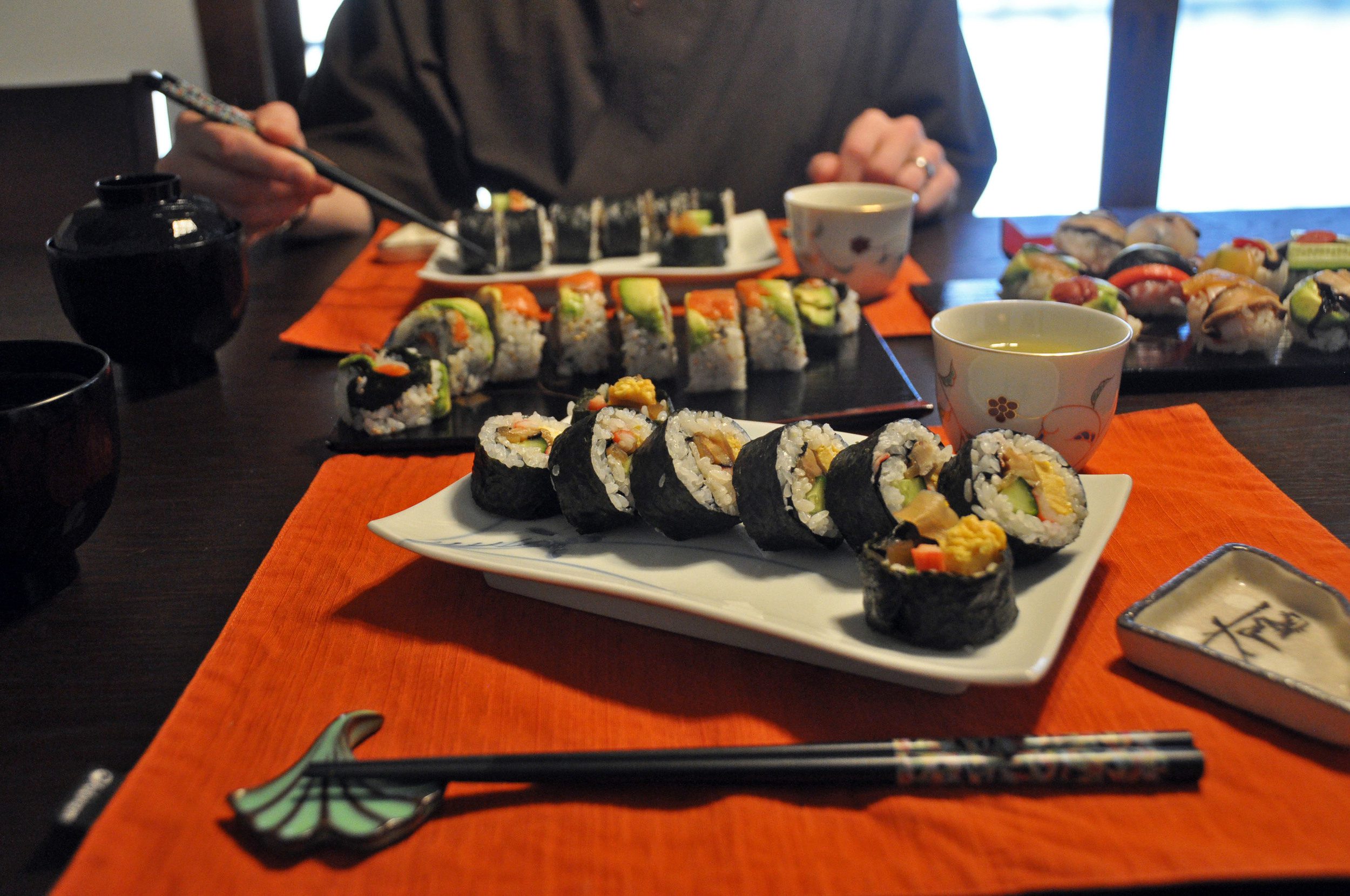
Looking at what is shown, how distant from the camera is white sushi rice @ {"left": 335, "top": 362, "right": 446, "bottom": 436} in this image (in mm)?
1540

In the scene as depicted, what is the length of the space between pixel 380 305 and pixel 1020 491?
63.5 inches

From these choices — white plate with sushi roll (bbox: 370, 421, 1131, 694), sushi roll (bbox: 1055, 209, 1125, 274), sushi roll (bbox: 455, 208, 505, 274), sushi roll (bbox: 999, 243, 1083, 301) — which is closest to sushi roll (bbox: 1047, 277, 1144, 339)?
sushi roll (bbox: 999, 243, 1083, 301)

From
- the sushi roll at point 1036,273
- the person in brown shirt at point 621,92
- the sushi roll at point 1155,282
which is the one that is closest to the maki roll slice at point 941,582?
the sushi roll at point 1036,273

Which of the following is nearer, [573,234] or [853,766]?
[853,766]

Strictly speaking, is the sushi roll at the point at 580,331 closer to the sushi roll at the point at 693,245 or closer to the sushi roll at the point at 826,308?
the sushi roll at the point at 826,308

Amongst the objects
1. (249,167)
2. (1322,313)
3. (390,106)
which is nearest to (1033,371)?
(1322,313)

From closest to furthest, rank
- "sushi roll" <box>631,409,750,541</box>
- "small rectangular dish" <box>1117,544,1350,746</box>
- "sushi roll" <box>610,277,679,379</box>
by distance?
"small rectangular dish" <box>1117,544,1350,746</box>
"sushi roll" <box>631,409,750,541</box>
"sushi roll" <box>610,277,679,379</box>

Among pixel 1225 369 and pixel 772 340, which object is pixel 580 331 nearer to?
pixel 772 340

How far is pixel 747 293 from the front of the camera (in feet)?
6.02

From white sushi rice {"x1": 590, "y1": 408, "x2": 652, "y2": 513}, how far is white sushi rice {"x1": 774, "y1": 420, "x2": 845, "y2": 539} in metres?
0.18

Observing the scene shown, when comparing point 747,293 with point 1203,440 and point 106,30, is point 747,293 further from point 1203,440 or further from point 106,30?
point 106,30

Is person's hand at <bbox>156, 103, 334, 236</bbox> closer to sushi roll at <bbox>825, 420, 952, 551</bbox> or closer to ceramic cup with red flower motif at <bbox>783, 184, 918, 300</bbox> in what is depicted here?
ceramic cup with red flower motif at <bbox>783, 184, 918, 300</bbox>

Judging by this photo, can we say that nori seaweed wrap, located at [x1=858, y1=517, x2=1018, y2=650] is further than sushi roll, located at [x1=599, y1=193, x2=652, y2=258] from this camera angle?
No

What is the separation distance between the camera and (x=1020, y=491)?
1.04m
